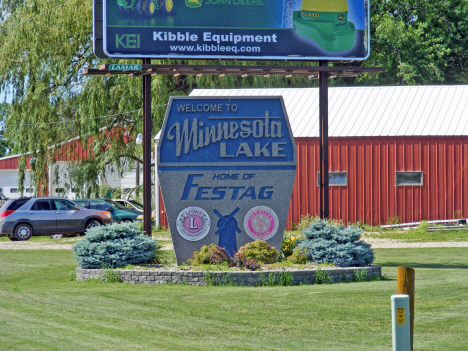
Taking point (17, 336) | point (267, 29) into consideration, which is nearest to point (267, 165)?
point (267, 29)

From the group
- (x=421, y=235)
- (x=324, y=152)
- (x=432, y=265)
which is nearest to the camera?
(x=432, y=265)

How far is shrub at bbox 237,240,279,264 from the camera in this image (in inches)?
536

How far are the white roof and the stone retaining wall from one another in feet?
45.3

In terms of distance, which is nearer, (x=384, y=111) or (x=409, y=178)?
(x=409, y=178)

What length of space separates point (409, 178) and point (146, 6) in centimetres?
1420

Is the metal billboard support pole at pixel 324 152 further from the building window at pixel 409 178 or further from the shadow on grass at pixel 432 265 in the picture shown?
the building window at pixel 409 178

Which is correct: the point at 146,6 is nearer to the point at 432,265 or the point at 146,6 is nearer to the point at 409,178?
the point at 432,265

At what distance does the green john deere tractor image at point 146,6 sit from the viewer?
1522cm

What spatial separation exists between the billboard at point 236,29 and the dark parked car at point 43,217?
12.0 m

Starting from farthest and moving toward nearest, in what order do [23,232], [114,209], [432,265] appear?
1. [114,209]
2. [23,232]
3. [432,265]

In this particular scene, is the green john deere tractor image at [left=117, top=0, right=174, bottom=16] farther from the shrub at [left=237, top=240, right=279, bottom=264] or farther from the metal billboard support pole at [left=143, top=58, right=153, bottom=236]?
the shrub at [left=237, top=240, right=279, bottom=264]

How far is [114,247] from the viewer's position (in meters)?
13.8

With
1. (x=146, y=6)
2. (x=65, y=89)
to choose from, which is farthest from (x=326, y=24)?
(x=65, y=89)

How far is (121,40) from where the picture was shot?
49.8 feet
